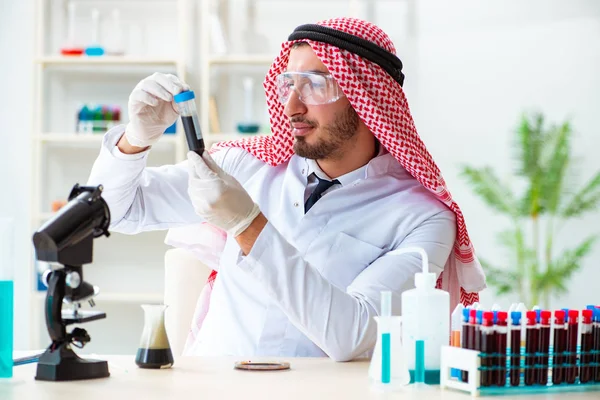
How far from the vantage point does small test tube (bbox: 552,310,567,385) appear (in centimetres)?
150

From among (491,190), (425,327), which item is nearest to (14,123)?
(491,190)

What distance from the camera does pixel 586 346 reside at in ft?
5.01

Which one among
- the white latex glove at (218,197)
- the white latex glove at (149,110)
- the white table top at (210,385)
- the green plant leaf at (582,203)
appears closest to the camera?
the white table top at (210,385)

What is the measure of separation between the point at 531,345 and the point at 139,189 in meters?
1.30

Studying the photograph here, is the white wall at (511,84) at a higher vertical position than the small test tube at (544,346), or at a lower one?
higher

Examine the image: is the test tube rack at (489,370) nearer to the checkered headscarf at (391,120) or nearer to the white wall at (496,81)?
the checkered headscarf at (391,120)

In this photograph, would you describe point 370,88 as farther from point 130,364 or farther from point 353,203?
point 130,364

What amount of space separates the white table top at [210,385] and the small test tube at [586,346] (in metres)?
0.05

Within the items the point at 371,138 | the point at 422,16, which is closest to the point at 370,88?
the point at 371,138

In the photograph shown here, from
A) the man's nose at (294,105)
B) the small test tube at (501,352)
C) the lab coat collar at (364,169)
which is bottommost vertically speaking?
the small test tube at (501,352)

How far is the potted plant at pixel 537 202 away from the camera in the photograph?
538 cm

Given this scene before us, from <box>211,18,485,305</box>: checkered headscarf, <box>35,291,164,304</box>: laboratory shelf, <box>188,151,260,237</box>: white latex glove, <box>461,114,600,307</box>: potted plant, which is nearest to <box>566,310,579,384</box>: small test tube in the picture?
<box>188,151,260,237</box>: white latex glove

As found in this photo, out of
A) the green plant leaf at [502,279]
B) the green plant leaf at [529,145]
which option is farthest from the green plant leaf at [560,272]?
the green plant leaf at [529,145]

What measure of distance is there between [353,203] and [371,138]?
0.79ft
